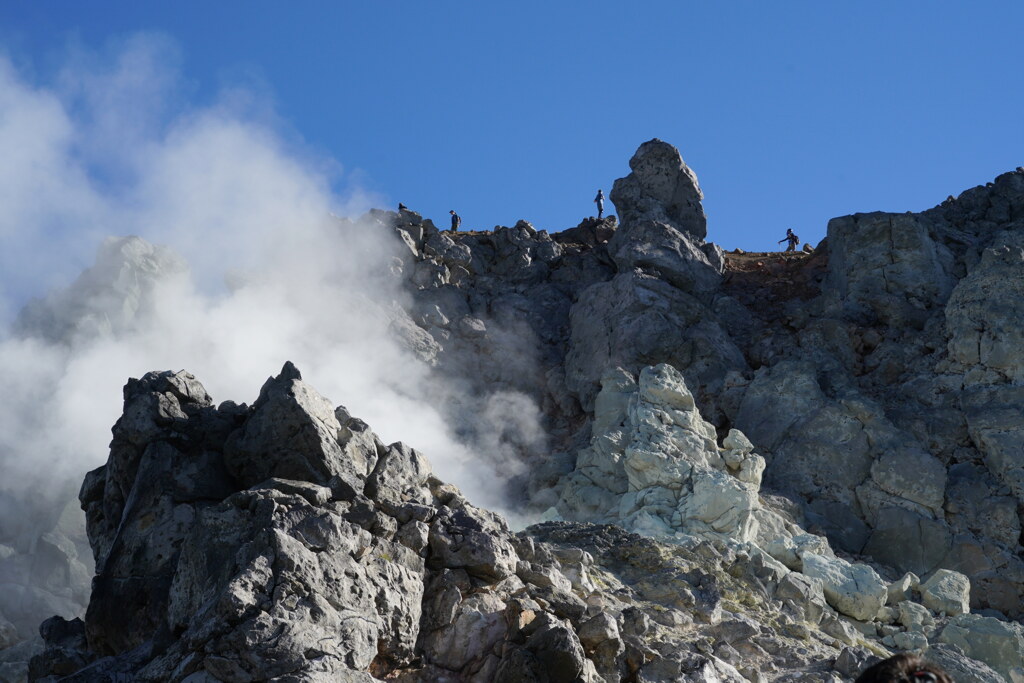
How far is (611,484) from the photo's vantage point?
1053 inches

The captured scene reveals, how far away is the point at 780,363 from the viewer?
33.6m

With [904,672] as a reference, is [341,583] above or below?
above

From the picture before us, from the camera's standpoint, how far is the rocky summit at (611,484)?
1391 cm

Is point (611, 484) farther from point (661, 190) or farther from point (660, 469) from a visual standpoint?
point (661, 190)

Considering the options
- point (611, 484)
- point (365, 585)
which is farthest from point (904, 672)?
point (611, 484)

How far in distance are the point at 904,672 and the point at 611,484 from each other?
2052 centimetres

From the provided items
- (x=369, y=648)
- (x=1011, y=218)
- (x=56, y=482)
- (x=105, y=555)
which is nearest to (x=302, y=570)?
(x=369, y=648)

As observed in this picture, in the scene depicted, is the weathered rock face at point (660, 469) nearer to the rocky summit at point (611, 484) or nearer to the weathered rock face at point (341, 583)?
the rocky summit at point (611, 484)

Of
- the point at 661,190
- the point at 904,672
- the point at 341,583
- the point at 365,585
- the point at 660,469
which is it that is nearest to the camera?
the point at 904,672

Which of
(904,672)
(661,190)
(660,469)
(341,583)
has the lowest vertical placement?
(904,672)

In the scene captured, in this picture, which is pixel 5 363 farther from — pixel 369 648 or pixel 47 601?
pixel 369 648

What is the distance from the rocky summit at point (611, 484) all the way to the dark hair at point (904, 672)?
6.80 m

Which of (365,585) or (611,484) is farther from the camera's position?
(611,484)

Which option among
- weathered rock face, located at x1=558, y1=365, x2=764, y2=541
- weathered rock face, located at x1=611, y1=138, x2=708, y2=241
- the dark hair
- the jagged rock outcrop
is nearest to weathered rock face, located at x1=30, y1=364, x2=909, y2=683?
the jagged rock outcrop
